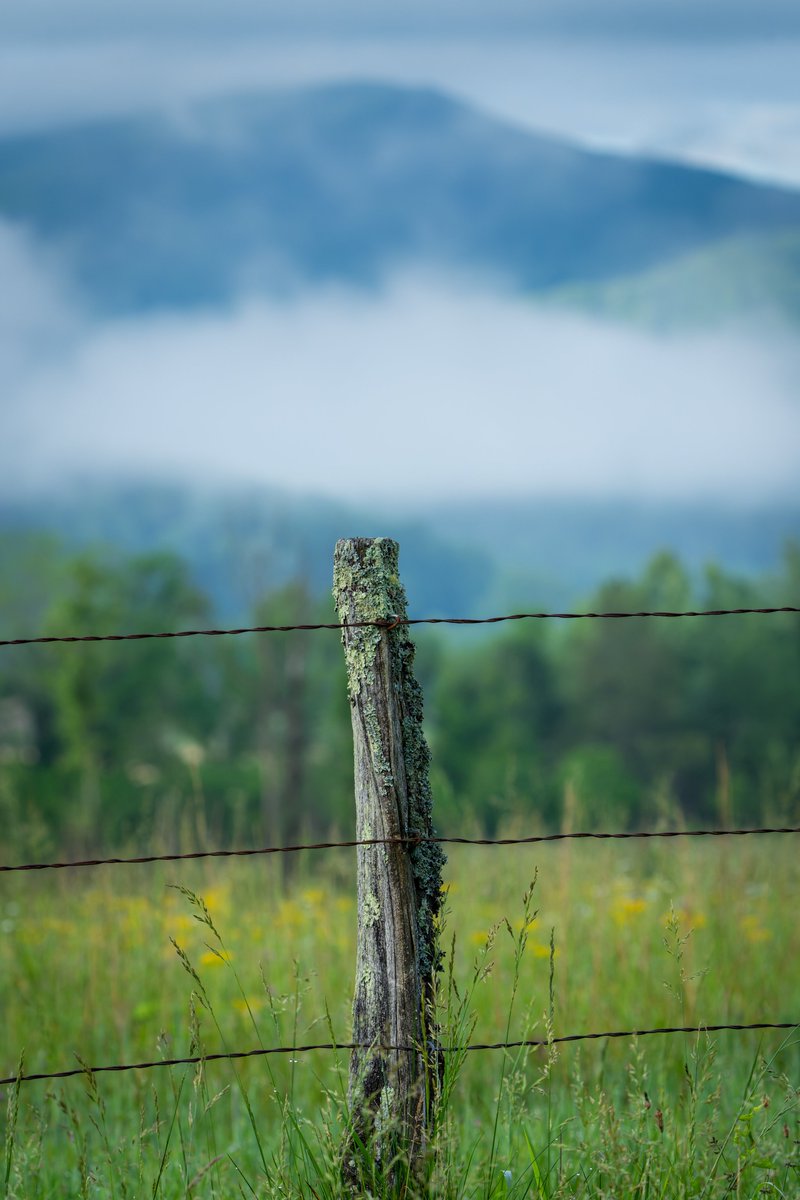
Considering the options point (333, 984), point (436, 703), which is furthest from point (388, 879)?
point (436, 703)

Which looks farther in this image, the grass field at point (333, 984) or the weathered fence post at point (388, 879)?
the grass field at point (333, 984)

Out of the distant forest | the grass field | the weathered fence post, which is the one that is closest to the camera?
the weathered fence post

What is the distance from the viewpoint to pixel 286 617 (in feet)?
185

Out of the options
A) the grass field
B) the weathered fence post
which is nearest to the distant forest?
the grass field

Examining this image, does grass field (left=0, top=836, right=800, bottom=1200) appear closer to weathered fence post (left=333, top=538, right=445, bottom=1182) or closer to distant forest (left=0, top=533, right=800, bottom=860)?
weathered fence post (left=333, top=538, right=445, bottom=1182)

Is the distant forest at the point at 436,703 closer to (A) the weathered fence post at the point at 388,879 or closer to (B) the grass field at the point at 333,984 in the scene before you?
(B) the grass field at the point at 333,984

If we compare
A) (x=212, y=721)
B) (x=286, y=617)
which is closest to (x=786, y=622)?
(x=286, y=617)

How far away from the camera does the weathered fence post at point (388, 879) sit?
2459mm

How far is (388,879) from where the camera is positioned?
8.20 ft

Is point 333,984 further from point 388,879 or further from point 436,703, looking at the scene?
point 436,703

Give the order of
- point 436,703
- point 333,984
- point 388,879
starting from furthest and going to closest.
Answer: point 436,703 < point 333,984 < point 388,879

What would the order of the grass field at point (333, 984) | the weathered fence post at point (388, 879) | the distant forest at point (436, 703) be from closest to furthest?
1. the weathered fence post at point (388, 879)
2. the grass field at point (333, 984)
3. the distant forest at point (436, 703)

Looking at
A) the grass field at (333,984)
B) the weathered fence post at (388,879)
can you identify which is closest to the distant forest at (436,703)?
the grass field at (333,984)

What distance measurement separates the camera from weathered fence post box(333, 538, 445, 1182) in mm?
2459
